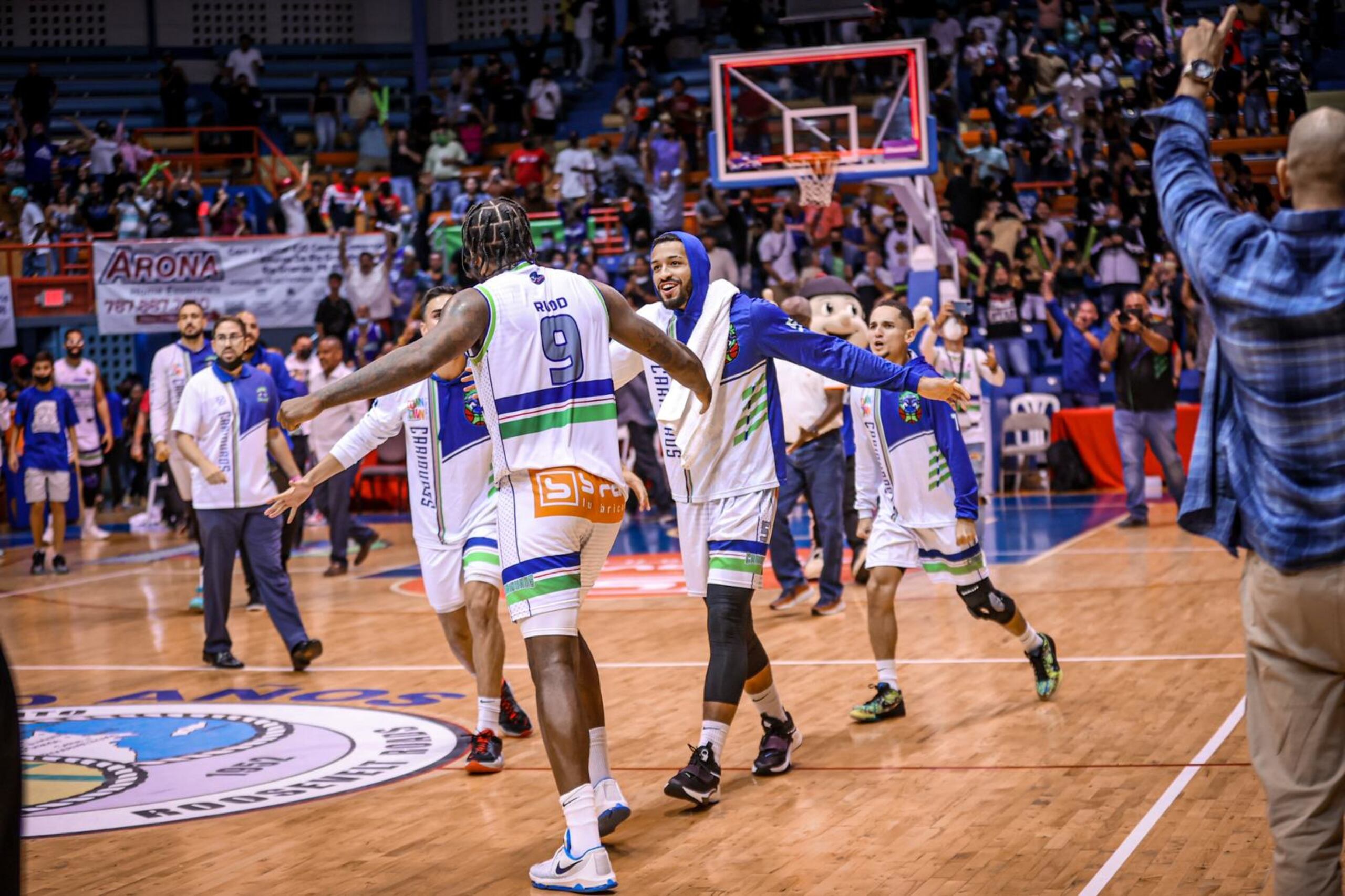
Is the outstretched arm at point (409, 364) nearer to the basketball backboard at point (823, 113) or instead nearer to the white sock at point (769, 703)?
the white sock at point (769, 703)

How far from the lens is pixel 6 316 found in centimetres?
2238

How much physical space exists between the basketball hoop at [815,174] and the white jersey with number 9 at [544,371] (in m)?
12.3

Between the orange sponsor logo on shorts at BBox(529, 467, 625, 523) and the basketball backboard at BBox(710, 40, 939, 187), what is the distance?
1233 centimetres

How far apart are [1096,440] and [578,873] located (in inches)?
577

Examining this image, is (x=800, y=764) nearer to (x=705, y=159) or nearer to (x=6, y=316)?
(x=6, y=316)

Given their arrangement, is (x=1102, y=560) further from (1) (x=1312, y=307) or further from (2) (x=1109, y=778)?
(1) (x=1312, y=307)

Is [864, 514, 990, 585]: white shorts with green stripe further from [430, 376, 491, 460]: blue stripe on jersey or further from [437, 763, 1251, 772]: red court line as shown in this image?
[430, 376, 491, 460]: blue stripe on jersey

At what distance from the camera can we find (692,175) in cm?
2525

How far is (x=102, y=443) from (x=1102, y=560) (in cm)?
1440

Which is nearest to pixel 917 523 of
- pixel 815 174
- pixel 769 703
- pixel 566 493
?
pixel 769 703

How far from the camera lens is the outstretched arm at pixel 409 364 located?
4.63 metres

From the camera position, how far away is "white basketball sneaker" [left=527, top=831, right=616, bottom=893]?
492 centimetres

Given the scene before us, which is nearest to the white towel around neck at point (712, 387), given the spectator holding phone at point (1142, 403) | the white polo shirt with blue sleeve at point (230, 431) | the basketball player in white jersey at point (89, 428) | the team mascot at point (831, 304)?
the white polo shirt with blue sleeve at point (230, 431)

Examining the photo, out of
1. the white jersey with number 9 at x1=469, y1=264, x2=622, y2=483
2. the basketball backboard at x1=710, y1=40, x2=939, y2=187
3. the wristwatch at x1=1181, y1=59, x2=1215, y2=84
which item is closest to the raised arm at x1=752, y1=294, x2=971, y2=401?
the white jersey with number 9 at x1=469, y1=264, x2=622, y2=483
